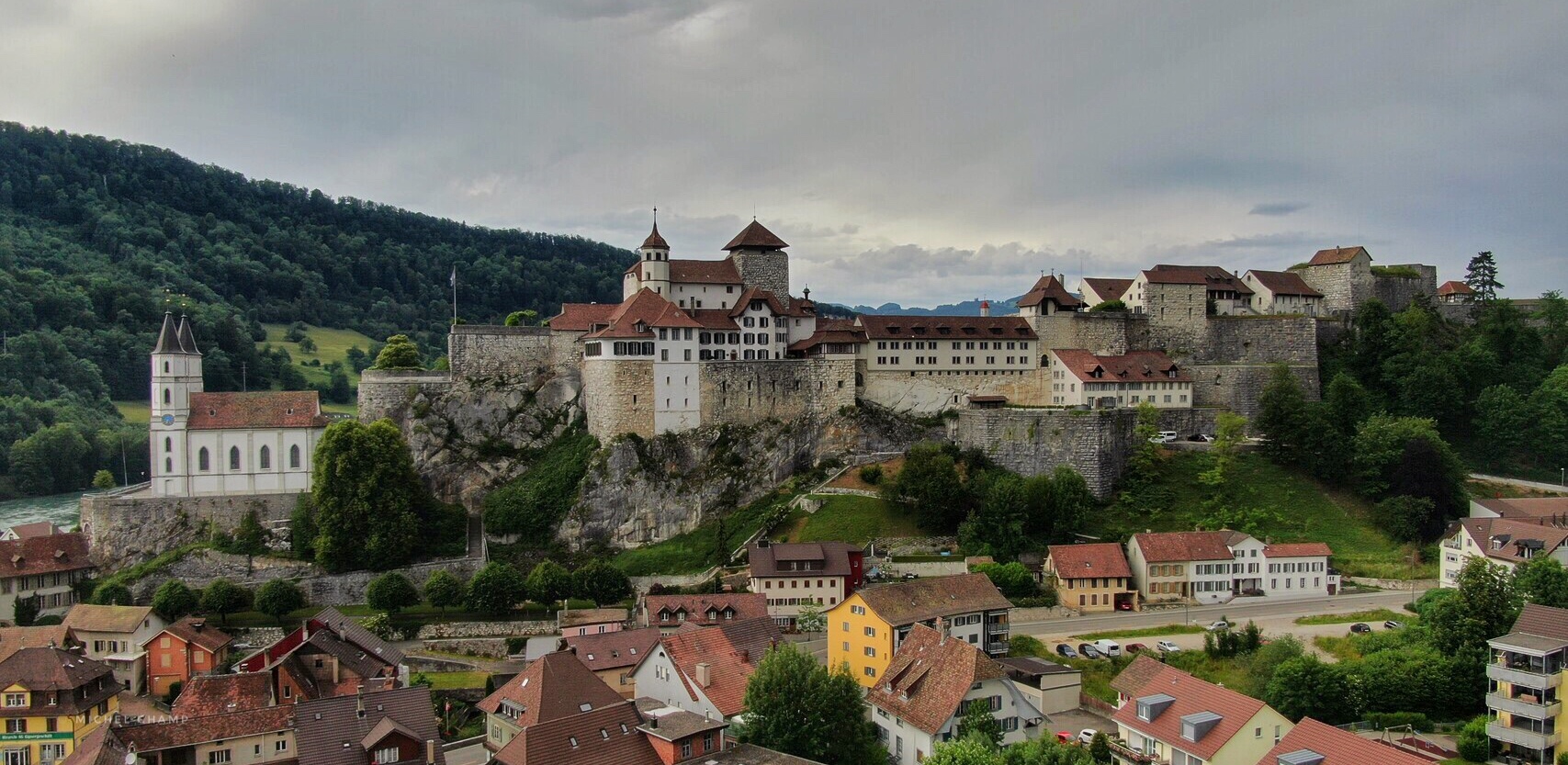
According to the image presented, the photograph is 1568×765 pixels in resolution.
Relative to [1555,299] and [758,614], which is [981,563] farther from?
[1555,299]

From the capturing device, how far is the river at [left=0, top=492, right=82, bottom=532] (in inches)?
3255

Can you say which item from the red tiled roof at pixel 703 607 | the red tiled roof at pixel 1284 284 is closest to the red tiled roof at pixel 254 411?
the red tiled roof at pixel 703 607

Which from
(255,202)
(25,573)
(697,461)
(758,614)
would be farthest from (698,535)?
(255,202)

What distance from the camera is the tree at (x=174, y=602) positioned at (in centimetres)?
5616

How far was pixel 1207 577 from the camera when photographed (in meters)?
57.0

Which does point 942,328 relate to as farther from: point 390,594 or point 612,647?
point 390,594

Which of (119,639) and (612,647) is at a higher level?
(612,647)

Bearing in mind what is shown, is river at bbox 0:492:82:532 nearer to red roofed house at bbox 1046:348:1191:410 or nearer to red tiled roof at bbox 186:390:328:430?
red tiled roof at bbox 186:390:328:430

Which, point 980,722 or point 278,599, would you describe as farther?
point 278,599

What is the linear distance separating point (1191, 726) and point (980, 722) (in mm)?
6455

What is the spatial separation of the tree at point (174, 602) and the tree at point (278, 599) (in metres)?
3.14

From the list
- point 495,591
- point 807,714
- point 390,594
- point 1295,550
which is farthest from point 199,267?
point 1295,550

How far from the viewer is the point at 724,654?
142 feet

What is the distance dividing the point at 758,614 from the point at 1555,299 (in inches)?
2651
